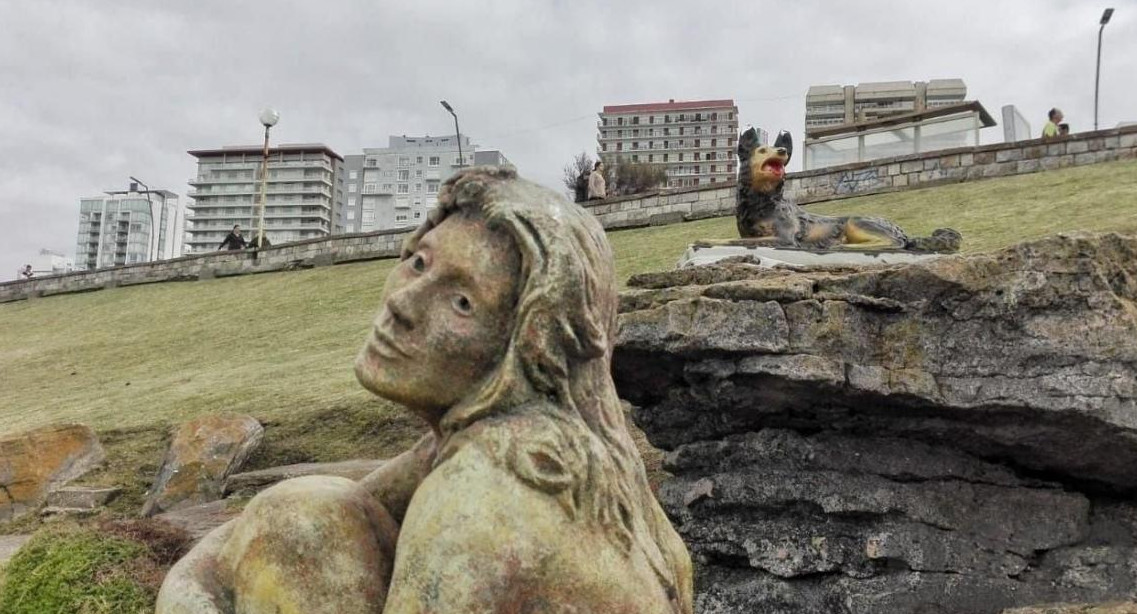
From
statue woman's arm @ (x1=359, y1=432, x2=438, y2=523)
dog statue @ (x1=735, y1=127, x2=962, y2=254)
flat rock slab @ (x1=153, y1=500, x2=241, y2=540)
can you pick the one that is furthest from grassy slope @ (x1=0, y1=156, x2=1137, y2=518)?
statue woman's arm @ (x1=359, y1=432, x2=438, y2=523)

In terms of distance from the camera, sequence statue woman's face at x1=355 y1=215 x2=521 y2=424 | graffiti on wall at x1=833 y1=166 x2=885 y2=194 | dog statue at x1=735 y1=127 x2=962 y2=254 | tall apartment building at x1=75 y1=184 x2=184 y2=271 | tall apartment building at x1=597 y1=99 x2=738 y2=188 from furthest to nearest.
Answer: tall apartment building at x1=597 y1=99 x2=738 y2=188, tall apartment building at x1=75 y1=184 x2=184 y2=271, graffiti on wall at x1=833 y1=166 x2=885 y2=194, dog statue at x1=735 y1=127 x2=962 y2=254, statue woman's face at x1=355 y1=215 x2=521 y2=424

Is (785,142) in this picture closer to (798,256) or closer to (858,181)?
Answer: (798,256)

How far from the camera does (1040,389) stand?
432cm

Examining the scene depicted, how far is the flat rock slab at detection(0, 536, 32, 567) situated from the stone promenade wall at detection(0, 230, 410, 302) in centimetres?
1794

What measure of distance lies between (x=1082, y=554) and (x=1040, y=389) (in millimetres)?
918

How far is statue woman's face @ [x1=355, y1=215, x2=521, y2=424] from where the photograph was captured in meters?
2.31

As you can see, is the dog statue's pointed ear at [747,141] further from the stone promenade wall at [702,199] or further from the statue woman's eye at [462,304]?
the stone promenade wall at [702,199]

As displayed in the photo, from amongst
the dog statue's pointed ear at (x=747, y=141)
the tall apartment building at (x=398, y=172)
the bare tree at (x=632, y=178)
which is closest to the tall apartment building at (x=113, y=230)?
the tall apartment building at (x=398, y=172)

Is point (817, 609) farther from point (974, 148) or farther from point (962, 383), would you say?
point (974, 148)

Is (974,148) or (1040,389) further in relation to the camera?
(974,148)

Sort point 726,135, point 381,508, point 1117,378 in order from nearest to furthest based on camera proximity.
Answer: point 381,508
point 1117,378
point 726,135

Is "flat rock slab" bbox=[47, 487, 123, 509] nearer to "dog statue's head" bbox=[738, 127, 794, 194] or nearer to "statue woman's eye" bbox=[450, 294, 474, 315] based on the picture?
"dog statue's head" bbox=[738, 127, 794, 194]

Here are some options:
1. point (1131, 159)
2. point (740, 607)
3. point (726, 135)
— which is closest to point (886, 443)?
point (740, 607)

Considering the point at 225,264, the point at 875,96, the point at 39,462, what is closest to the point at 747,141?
the point at 39,462
